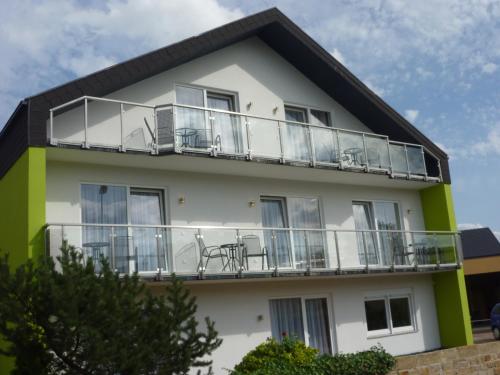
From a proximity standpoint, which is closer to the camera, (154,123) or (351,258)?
(154,123)

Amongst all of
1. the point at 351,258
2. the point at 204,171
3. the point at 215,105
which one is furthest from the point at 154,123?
the point at 351,258

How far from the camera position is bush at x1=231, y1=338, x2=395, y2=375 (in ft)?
37.4

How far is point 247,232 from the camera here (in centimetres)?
1438

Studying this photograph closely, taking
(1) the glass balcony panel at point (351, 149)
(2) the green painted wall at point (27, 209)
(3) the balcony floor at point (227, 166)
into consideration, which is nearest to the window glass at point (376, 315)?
(3) the balcony floor at point (227, 166)

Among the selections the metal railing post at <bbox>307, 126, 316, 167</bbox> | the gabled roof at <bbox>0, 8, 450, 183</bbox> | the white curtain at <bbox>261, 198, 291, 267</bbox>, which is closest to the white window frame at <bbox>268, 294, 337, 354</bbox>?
the white curtain at <bbox>261, 198, 291, 267</bbox>

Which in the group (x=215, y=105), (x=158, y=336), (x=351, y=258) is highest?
(x=215, y=105)

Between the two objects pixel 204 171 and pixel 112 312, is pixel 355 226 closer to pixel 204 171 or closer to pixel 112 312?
pixel 204 171

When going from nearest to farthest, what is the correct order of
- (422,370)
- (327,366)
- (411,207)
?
(327,366)
(422,370)
(411,207)

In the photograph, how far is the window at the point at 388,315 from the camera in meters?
17.2

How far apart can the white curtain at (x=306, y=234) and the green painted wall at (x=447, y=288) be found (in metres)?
4.31

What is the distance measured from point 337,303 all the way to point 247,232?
11.7ft

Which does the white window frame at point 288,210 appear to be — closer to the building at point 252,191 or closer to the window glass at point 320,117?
the building at point 252,191

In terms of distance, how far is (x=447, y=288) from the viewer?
61.0 ft

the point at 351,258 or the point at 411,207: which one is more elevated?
the point at 411,207
